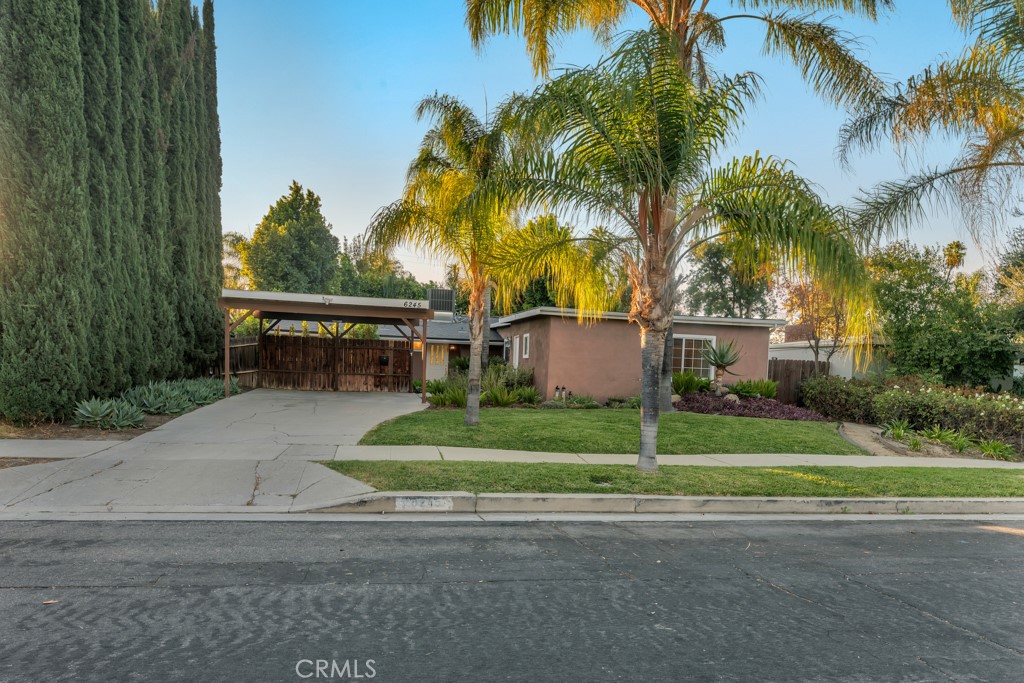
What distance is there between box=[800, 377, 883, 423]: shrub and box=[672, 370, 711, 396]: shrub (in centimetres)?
377

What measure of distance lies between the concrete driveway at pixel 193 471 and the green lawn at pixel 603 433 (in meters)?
1.34

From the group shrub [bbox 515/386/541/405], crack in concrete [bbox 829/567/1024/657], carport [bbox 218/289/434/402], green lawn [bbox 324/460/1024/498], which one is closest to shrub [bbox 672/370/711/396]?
shrub [bbox 515/386/541/405]

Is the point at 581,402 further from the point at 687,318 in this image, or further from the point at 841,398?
the point at 841,398

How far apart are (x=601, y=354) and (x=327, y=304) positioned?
842 centimetres

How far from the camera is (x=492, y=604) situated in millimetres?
4457

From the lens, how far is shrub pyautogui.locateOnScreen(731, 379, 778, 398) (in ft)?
62.2

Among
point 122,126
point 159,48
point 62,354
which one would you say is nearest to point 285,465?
point 62,354

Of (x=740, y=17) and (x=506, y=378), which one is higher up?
(x=740, y=17)

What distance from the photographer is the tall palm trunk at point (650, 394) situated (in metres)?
9.09

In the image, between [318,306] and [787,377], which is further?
[787,377]

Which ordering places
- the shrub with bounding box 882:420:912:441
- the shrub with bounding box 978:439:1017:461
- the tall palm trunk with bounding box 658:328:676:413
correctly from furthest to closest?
the tall palm trunk with bounding box 658:328:676:413
the shrub with bounding box 882:420:912:441
the shrub with bounding box 978:439:1017:461

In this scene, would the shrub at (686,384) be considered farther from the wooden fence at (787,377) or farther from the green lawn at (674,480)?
the green lawn at (674,480)

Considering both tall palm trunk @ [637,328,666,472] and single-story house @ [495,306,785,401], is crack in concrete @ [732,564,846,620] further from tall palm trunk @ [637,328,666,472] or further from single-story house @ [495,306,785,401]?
single-story house @ [495,306,785,401]

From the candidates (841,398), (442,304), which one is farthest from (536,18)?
(442,304)
